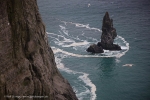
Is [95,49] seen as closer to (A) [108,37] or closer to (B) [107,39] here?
(B) [107,39]

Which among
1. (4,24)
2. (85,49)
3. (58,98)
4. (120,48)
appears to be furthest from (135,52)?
(4,24)

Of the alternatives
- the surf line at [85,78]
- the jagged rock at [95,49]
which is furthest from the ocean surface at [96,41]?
Answer: the jagged rock at [95,49]

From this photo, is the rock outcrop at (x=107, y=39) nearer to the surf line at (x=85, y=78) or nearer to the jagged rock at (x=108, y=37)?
the jagged rock at (x=108, y=37)

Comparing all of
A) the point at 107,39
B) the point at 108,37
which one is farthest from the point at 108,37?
the point at 107,39

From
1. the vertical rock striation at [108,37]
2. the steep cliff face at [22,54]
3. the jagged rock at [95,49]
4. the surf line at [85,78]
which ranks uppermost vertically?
the steep cliff face at [22,54]

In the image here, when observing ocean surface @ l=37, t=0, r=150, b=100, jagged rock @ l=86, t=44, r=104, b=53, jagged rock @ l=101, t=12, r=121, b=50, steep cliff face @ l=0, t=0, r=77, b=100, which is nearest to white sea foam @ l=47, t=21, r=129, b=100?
ocean surface @ l=37, t=0, r=150, b=100

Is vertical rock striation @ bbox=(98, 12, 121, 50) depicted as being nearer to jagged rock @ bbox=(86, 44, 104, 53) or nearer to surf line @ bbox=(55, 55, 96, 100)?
jagged rock @ bbox=(86, 44, 104, 53)

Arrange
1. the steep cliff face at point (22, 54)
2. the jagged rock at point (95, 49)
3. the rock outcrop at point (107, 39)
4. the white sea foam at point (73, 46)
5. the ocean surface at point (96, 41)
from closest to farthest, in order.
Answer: the steep cliff face at point (22, 54), the ocean surface at point (96, 41), the white sea foam at point (73, 46), the jagged rock at point (95, 49), the rock outcrop at point (107, 39)
